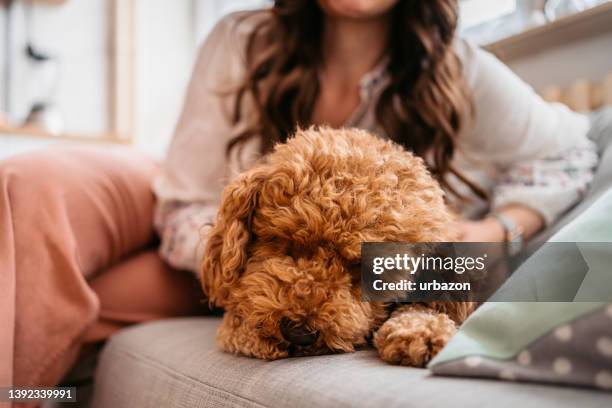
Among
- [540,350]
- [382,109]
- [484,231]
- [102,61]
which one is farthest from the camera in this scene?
[102,61]

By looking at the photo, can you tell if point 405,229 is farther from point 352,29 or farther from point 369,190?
point 352,29

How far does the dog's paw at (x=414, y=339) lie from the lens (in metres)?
0.81

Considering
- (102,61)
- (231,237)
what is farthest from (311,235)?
(102,61)

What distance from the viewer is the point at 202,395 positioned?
916 millimetres

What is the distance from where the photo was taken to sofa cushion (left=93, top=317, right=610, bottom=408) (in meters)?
0.62

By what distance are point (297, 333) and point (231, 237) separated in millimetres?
214

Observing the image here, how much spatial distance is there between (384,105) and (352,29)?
26 centimetres

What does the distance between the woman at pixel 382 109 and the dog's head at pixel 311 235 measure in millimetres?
442

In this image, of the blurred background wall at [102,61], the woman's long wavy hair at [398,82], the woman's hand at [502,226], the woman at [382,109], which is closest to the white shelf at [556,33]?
the woman at [382,109]

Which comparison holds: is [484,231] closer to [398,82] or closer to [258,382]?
[398,82]

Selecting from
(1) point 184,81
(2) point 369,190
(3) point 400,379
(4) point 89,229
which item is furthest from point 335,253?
(1) point 184,81

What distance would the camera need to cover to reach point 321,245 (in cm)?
95

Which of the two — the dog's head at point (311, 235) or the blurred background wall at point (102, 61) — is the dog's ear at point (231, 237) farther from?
the blurred background wall at point (102, 61)

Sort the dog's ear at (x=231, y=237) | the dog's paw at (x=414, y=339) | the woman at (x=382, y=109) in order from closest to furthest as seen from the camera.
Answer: the dog's paw at (x=414, y=339) < the dog's ear at (x=231, y=237) < the woman at (x=382, y=109)
